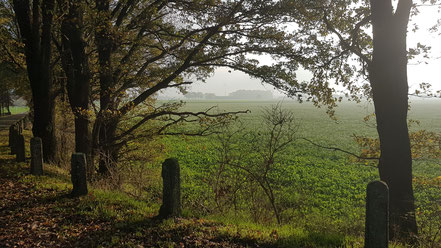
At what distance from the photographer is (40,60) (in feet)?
31.8

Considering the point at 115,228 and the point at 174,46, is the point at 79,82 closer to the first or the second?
the point at 174,46

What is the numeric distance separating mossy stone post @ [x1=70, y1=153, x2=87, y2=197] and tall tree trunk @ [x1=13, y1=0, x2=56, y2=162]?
4.63 meters

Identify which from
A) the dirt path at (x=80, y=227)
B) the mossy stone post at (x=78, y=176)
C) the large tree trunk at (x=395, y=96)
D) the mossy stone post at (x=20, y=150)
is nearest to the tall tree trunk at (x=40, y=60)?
the mossy stone post at (x=20, y=150)

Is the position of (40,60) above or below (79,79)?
above

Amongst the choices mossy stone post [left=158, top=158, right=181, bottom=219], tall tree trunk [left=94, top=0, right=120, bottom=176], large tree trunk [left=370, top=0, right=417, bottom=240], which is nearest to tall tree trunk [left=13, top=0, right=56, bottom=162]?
tall tree trunk [left=94, top=0, right=120, bottom=176]

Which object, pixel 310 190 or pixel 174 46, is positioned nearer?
pixel 174 46

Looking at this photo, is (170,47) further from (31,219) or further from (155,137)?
(31,219)

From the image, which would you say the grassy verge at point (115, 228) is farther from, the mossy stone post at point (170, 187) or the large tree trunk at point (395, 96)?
the large tree trunk at point (395, 96)

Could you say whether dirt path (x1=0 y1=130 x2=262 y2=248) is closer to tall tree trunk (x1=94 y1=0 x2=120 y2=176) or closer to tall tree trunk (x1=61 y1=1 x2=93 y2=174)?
tall tree trunk (x1=94 y1=0 x2=120 y2=176)

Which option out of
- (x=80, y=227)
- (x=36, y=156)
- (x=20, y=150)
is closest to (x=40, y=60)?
(x=20, y=150)

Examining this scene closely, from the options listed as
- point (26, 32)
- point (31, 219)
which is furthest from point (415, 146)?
point (26, 32)

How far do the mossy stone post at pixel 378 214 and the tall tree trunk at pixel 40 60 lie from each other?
10.1m

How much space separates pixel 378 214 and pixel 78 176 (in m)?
5.76

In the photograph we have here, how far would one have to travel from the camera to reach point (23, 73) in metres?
18.0
